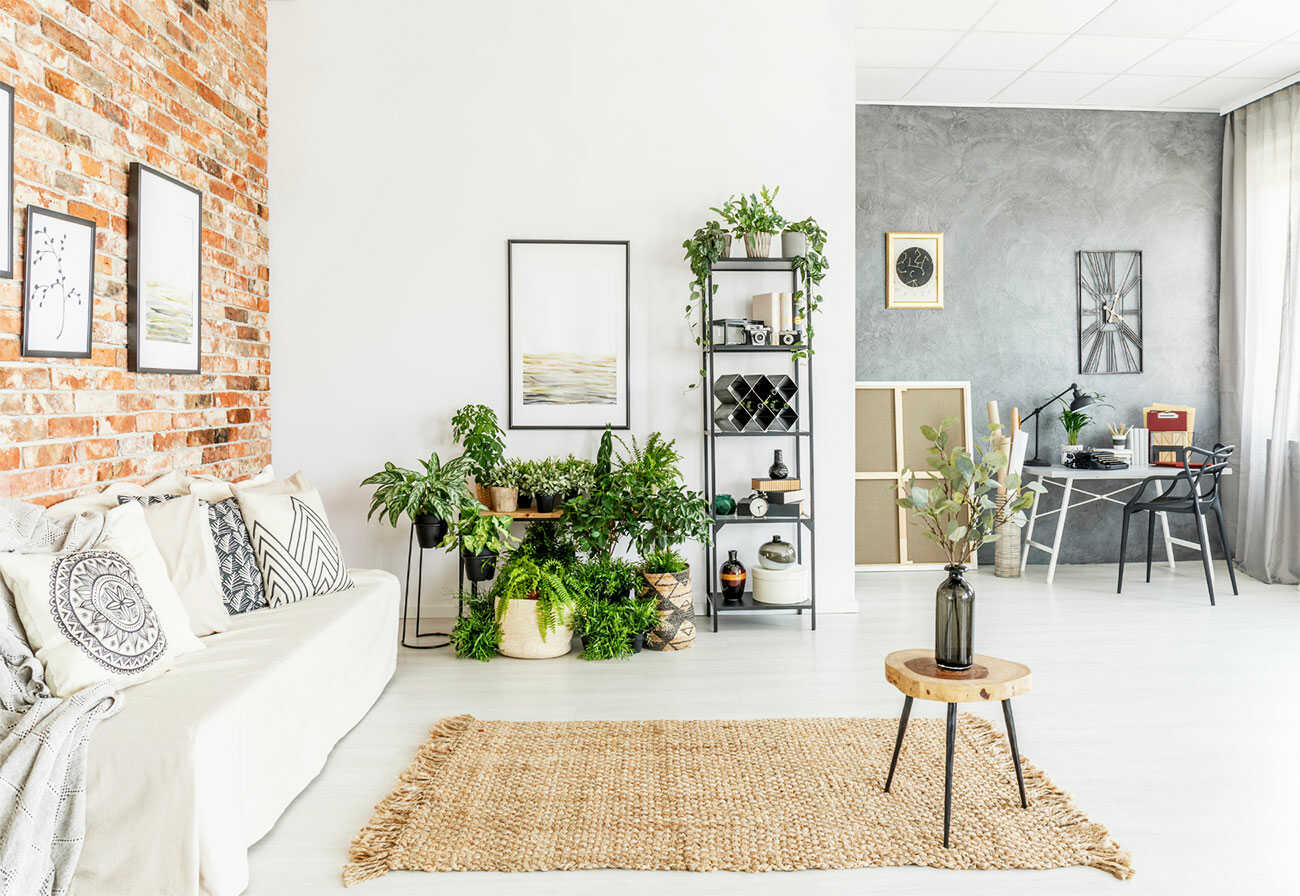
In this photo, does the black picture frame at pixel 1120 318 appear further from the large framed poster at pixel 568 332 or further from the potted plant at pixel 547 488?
the potted plant at pixel 547 488

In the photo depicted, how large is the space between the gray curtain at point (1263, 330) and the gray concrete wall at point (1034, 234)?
0.16 m

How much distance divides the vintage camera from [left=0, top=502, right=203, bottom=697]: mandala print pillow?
2900 millimetres

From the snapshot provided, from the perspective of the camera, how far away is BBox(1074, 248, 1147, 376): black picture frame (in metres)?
6.07

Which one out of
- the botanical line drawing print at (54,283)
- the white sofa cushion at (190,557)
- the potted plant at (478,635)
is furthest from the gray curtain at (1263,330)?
the botanical line drawing print at (54,283)

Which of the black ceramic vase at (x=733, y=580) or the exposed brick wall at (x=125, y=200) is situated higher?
the exposed brick wall at (x=125, y=200)

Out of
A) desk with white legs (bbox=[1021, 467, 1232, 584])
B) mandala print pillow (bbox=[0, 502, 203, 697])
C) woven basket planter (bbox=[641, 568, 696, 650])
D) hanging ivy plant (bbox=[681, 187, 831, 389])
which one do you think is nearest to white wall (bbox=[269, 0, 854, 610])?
hanging ivy plant (bbox=[681, 187, 831, 389])

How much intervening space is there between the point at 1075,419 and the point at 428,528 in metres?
4.37

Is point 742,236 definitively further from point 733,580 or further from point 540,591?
point 540,591

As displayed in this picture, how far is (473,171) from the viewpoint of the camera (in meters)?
4.59

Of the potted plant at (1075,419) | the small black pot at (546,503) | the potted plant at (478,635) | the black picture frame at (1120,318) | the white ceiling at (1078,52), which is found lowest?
the potted plant at (478,635)

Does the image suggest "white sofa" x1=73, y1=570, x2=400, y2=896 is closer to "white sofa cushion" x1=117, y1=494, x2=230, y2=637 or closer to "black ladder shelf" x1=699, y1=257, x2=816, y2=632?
"white sofa cushion" x1=117, y1=494, x2=230, y2=637

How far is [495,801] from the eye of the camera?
8.35ft

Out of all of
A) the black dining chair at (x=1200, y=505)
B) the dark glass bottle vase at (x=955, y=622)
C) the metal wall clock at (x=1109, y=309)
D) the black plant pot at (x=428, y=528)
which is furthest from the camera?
the metal wall clock at (x=1109, y=309)

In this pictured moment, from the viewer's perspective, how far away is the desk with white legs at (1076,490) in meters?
5.43
